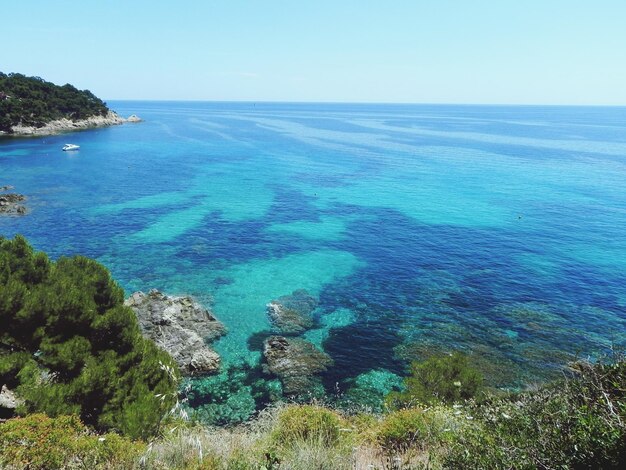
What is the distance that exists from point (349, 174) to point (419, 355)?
57.9 meters

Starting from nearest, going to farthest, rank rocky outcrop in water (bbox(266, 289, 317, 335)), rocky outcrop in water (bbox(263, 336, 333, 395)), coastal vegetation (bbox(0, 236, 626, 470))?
coastal vegetation (bbox(0, 236, 626, 470)) → rocky outcrop in water (bbox(263, 336, 333, 395)) → rocky outcrop in water (bbox(266, 289, 317, 335))

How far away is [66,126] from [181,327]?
12752cm

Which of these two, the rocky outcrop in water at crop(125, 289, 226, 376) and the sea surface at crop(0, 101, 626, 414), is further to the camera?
the sea surface at crop(0, 101, 626, 414)

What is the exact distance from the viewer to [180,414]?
15.0 metres

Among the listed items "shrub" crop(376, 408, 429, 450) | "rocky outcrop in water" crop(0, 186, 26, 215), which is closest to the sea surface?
"rocky outcrop in water" crop(0, 186, 26, 215)

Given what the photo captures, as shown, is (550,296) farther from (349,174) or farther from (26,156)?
(26,156)

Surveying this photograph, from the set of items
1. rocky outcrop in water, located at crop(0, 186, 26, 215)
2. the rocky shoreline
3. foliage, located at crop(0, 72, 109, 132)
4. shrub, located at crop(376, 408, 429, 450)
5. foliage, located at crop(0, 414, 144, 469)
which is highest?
foliage, located at crop(0, 72, 109, 132)

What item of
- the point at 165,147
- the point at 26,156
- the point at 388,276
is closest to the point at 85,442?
the point at 388,276

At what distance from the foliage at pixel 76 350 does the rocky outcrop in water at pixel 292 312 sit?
1326 cm

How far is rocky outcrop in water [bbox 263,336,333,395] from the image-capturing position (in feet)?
80.9

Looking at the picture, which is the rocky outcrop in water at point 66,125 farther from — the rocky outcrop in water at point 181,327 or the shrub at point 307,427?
the shrub at point 307,427

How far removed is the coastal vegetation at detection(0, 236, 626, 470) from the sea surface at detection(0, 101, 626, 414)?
7.58 meters

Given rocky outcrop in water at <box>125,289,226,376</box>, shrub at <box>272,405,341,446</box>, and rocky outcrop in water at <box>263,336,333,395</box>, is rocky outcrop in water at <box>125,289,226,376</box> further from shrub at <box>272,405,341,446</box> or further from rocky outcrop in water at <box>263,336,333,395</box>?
shrub at <box>272,405,341,446</box>

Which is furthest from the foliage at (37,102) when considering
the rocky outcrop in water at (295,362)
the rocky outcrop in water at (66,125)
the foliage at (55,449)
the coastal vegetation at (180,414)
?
the foliage at (55,449)
